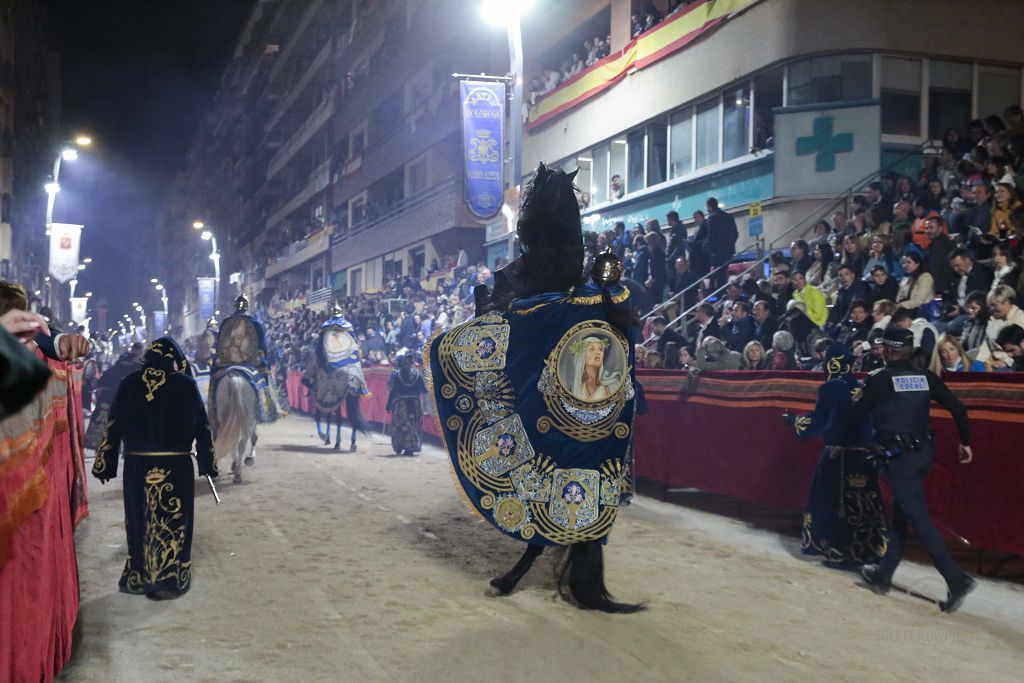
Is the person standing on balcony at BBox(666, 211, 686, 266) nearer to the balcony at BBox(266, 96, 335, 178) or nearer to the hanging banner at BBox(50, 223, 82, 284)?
the hanging banner at BBox(50, 223, 82, 284)

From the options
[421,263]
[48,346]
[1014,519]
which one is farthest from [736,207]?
[421,263]

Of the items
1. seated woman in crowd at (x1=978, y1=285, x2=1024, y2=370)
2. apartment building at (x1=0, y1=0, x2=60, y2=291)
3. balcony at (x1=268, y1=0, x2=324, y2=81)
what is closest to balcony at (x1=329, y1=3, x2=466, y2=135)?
balcony at (x1=268, y1=0, x2=324, y2=81)

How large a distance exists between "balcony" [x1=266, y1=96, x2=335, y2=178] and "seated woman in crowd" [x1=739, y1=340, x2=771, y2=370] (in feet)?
140

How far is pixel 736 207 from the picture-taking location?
63.2ft

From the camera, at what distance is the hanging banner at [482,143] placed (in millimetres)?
17703

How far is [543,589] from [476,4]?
2833 cm

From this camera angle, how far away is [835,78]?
707 inches

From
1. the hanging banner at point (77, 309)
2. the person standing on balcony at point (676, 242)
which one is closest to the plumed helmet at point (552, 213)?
the person standing on balcony at point (676, 242)

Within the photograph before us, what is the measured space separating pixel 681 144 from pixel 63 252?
27027 millimetres

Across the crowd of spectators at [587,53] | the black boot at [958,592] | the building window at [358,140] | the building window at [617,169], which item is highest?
the building window at [358,140]

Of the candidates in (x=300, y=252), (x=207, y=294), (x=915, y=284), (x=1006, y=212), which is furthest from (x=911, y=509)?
(x=207, y=294)

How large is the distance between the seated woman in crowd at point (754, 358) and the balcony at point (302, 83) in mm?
A: 44362

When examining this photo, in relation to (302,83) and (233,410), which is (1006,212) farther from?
(302,83)

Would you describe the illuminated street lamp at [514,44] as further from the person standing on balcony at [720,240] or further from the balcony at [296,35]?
the balcony at [296,35]
